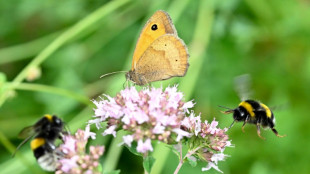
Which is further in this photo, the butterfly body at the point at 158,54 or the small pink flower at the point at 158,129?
the butterfly body at the point at 158,54

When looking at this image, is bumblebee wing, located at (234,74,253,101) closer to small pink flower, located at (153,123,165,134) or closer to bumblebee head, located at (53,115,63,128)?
small pink flower, located at (153,123,165,134)

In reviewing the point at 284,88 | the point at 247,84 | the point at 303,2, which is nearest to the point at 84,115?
the point at 247,84

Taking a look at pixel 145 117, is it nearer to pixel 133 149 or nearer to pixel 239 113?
pixel 133 149

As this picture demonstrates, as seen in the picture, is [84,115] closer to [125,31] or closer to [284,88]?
[125,31]

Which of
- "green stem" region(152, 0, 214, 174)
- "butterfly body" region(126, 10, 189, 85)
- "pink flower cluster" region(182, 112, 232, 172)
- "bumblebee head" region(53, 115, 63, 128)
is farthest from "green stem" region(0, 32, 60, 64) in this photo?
"pink flower cluster" region(182, 112, 232, 172)

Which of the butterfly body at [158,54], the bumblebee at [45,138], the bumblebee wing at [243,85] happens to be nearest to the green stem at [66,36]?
the butterfly body at [158,54]

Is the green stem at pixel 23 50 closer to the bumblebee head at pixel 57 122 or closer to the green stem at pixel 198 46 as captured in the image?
the green stem at pixel 198 46
